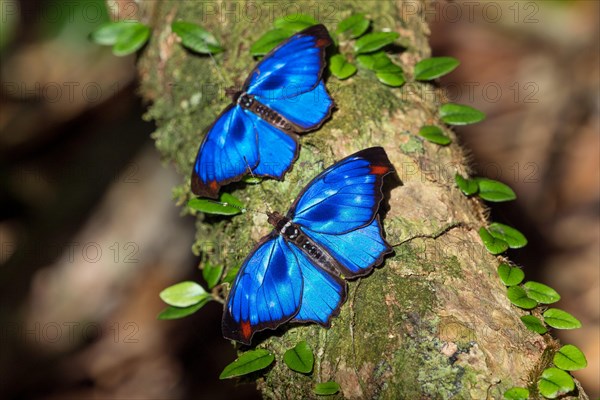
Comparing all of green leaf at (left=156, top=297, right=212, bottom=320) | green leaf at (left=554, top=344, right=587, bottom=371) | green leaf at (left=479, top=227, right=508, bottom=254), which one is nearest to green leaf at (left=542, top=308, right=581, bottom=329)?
green leaf at (left=554, top=344, right=587, bottom=371)

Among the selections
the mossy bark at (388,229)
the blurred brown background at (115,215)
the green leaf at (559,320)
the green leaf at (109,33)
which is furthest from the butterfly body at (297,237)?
the blurred brown background at (115,215)

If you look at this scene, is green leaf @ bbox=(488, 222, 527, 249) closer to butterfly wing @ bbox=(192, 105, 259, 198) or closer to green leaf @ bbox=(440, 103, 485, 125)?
green leaf @ bbox=(440, 103, 485, 125)

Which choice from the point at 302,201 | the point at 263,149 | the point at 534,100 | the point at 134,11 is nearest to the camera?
the point at 302,201

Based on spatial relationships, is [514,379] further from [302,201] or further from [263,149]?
[263,149]

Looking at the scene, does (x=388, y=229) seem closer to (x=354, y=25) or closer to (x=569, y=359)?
(x=569, y=359)

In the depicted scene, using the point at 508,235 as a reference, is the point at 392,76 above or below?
above

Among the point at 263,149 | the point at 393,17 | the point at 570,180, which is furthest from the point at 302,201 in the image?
the point at 570,180

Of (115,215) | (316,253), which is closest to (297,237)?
(316,253)
